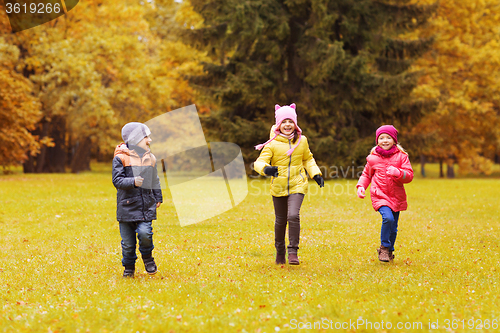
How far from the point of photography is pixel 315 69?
77.3 ft

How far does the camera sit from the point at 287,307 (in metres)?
5.04

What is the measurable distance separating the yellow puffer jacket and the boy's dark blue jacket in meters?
1.53

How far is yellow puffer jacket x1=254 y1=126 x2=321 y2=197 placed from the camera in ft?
22.1

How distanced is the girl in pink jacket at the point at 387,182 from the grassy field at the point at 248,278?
0.54 metres

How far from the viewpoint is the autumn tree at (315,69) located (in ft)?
76.6

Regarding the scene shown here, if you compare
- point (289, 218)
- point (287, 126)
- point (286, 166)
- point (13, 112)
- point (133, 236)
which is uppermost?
point (13, 112)

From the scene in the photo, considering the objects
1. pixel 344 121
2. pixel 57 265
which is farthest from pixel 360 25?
pixel 57 265

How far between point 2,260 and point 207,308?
4345mm

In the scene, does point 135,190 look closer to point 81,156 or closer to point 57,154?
point 57,154

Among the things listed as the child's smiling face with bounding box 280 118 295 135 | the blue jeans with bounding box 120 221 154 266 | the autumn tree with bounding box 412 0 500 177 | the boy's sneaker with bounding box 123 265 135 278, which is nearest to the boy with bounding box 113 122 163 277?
the blue jeans with bounding box 120 221 154 266

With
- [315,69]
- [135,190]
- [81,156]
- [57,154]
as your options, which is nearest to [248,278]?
[135,190]

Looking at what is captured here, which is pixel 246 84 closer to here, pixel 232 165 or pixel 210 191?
pixel 232 165

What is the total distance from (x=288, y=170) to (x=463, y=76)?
30.0 m

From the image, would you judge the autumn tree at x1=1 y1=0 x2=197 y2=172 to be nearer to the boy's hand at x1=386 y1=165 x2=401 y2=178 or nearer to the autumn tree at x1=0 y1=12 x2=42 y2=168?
the autumn tree at x1=0 y1=12 x2=42 y2=168
